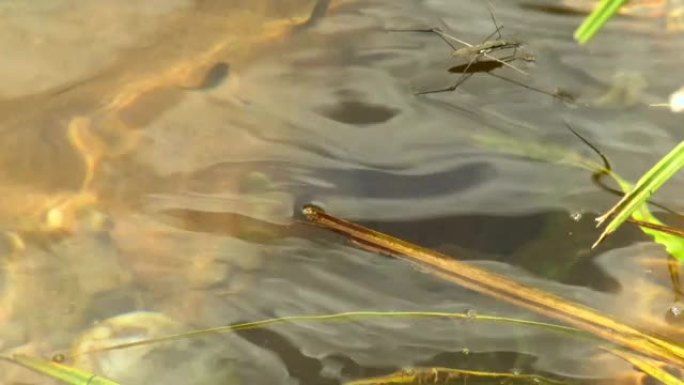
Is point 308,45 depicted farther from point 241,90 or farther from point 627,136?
point 627,136

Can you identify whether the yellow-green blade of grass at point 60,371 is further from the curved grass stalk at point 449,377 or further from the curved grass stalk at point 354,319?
the curved grass stalk at point 449,377

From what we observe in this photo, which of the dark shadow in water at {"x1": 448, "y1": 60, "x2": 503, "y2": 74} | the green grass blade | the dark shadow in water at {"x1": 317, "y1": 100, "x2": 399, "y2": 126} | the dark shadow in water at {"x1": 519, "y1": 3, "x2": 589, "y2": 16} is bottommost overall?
the green grass blade

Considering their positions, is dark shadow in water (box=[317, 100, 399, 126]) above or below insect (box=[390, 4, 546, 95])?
below

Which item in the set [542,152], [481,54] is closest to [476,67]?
[481,54]

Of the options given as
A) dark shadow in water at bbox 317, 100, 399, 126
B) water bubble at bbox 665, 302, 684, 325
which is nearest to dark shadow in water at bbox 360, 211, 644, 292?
water bubble at bbox 665, 302, 684, 325

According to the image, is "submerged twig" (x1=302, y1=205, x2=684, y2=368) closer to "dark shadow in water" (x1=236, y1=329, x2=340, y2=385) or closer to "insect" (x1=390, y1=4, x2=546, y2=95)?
"dark shadow in water" (x1=236, y1=329, x2=340, y2=385)

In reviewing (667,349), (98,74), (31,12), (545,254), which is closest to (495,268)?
(545,254)
